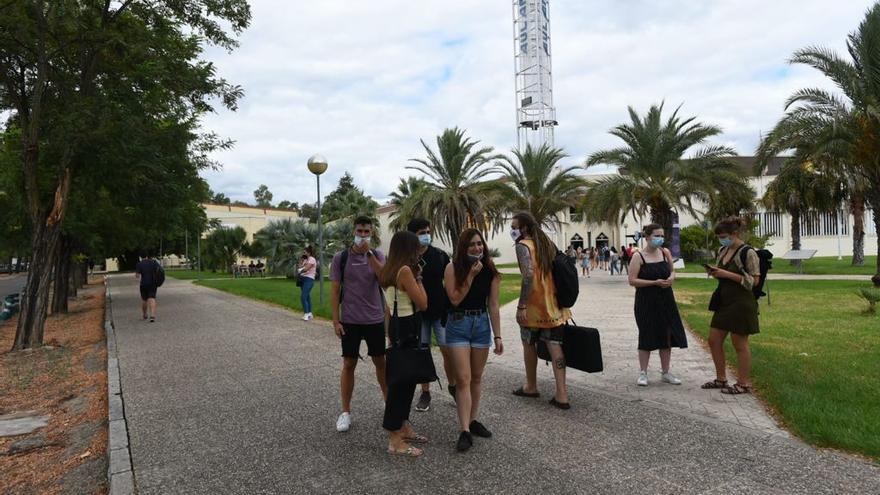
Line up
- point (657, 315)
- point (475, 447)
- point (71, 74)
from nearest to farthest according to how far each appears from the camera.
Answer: point (475, 447) < point (657, 315) < point (71, 74)

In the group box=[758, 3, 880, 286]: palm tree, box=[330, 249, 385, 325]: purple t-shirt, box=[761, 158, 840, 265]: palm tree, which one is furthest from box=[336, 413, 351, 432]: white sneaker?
box=[761, 158, 840, 265]: palm tree

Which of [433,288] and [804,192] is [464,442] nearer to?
[433,288]

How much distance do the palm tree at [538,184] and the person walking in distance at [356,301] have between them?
22853mm

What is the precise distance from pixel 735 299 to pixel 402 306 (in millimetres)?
3291

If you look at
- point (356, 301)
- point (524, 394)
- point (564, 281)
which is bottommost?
point (524, 394)

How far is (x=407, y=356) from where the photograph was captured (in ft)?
14.1

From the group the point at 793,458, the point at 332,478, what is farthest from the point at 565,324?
the point at 332,478

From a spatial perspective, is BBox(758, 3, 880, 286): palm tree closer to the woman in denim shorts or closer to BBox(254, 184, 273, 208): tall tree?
the woman in denim shorts

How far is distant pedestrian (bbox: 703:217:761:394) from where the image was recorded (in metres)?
5.64

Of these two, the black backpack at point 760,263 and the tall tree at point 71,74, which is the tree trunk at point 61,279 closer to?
the tall tree at point 71,74

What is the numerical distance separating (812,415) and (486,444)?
8.42ft

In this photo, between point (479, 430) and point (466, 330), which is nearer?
Result: point (466, 330)

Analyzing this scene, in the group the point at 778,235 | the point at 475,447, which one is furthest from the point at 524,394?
the point at 778,235

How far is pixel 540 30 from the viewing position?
179 ft
